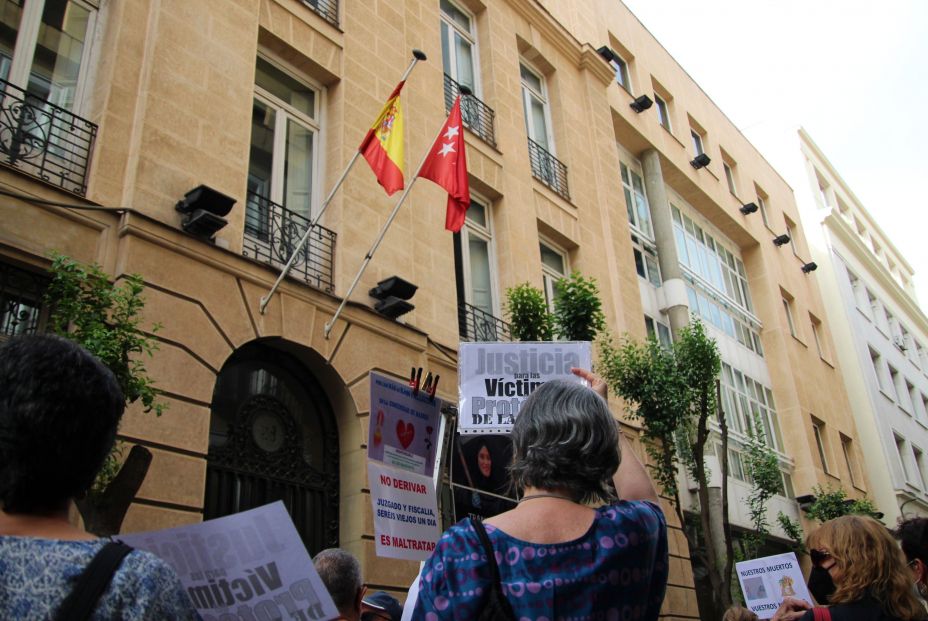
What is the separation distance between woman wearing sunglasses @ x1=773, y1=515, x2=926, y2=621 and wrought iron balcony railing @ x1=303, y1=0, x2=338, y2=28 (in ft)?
33.1

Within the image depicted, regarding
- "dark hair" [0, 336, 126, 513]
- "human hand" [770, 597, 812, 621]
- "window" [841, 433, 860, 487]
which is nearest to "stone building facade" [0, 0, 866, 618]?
"human hand" [770, 597, 812, 621]

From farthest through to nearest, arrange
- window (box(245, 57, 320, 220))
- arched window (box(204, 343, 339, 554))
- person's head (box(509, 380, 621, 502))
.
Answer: window (box(245, 57, 320, 220)) → arched window (box(204, 343, 339, 554)) → person's head (box(509, 380, 621, 502))

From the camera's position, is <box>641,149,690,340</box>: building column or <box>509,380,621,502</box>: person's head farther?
<box>641,149,690,340</box>: building column

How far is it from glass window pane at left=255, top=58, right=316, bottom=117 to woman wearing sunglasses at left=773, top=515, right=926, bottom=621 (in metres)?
9.22

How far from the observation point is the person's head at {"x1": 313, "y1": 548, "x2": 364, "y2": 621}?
13.4 feet

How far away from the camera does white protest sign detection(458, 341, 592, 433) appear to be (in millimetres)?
6711

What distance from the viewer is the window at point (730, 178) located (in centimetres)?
2722

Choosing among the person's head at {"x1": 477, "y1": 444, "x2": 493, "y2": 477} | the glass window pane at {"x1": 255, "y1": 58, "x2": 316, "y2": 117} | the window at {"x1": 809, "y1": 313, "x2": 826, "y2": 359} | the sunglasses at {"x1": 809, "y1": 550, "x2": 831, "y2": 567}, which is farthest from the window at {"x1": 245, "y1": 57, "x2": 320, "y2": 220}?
the window at {"x1": 809, "y1": 313, "x2": 826, "y2": 359}

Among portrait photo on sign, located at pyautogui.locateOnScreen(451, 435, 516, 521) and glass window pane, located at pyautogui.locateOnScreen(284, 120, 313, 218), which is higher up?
glass window pane, located at pyautogui.locateOnScreen(284, 120, 313, 218)

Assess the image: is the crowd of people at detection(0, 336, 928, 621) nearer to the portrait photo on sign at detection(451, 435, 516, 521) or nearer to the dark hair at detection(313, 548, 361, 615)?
the dark hair at detection(313, 548, 361, 615)

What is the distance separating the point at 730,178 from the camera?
27.9 metres

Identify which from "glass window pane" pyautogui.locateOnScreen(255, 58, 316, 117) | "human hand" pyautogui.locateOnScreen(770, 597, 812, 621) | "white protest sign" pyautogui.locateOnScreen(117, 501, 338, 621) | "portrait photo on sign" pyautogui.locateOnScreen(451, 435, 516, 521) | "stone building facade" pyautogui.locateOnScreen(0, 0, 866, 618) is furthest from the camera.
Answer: "portrait photo on sign" pyautogui.locateOnScreen(451, 435, 516, 521)

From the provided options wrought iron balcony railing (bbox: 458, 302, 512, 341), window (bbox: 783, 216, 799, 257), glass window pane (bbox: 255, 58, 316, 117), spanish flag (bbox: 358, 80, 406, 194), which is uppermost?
window (bbox: 783, 216, 799, 257)

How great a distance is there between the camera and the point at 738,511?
18656mm
